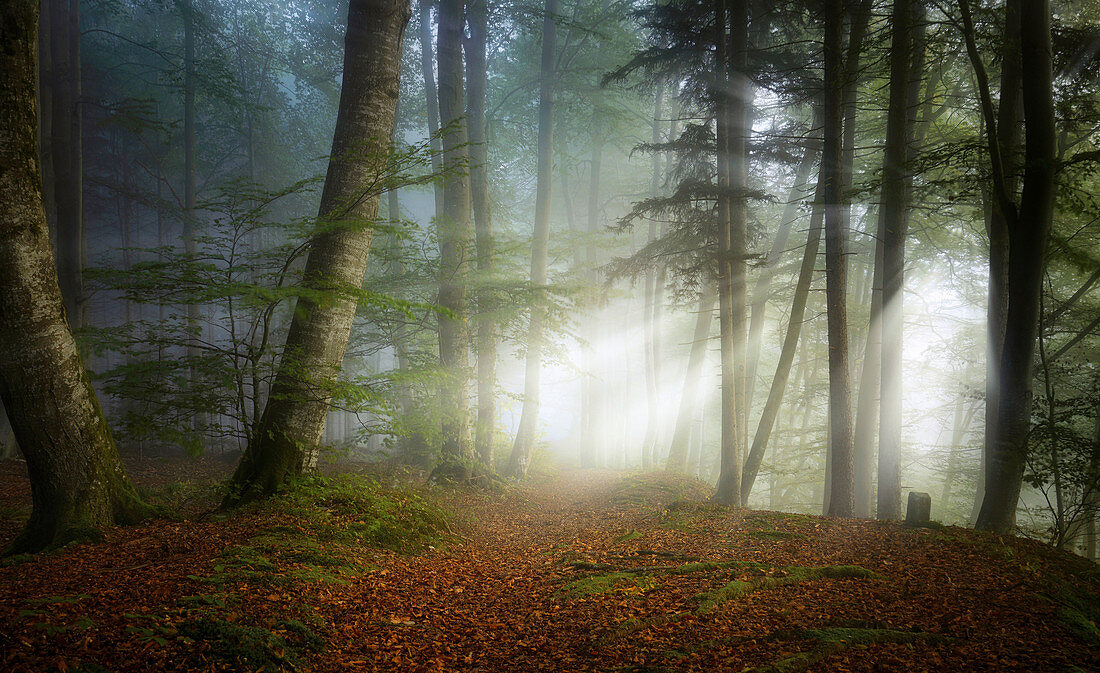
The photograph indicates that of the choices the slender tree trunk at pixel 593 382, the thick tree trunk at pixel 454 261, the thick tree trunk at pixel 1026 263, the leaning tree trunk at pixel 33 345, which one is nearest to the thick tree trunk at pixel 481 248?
the thick tree trunk at pixel 454 261

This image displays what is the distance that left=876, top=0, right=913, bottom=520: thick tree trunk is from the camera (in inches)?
321

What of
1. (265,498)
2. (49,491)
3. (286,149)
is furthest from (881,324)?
(286,149)

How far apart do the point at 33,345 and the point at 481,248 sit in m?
7.70

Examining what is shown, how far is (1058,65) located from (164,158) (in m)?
24.8

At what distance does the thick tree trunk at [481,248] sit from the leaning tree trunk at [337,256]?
4476 millimetres

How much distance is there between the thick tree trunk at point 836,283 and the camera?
8016 mm

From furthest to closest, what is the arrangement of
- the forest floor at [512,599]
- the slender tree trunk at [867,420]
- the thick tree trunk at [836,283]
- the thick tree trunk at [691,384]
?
1. the thick tree trunk at [691,384]
2. the slender tree trunk at [867,420]
3. the thick tree trunk at [836,283]
4. the forest floor at [512,599]

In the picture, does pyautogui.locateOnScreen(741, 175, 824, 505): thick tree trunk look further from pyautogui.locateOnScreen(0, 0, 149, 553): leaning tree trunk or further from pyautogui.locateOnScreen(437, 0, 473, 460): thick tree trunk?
pyautogui.locateOnScreen(0, 0, 149, 553): leaning tree trunk

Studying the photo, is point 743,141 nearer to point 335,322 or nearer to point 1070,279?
point 1070,279

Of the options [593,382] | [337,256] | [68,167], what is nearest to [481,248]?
[337,256]

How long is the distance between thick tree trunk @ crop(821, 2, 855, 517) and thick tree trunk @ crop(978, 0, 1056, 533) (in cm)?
218

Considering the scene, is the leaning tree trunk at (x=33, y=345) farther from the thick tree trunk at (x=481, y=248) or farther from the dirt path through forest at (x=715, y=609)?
the thick tree trunk at (x=481, y=248)

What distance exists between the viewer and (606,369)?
22.5 metres

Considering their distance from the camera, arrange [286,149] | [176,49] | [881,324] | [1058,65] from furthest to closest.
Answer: [286,149] → [176,49] → [881,324] → [1058,65]
